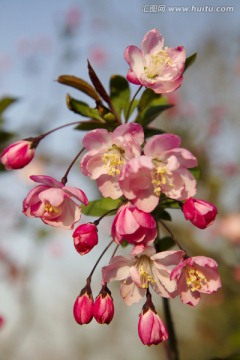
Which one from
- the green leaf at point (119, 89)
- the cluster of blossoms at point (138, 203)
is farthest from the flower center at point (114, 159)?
the green leaf at point (119, 89)

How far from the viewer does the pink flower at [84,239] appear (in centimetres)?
80

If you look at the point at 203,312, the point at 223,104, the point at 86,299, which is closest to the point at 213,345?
the point at 203,312

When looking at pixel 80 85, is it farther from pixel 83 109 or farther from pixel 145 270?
pixel 145 270

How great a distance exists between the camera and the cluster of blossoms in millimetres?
781

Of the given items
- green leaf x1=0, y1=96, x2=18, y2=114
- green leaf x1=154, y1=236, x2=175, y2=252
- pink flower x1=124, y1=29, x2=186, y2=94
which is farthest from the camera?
green leaf x1=0, y1=96, x2=18, y2=114

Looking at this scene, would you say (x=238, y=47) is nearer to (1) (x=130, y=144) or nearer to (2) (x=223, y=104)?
(2) (x=223, y=104)

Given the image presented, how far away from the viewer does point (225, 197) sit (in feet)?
12.5

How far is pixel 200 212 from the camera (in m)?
0.78

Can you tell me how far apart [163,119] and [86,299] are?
3362mm

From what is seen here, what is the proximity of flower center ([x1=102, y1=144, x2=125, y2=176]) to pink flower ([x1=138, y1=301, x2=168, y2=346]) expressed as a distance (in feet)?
0.91

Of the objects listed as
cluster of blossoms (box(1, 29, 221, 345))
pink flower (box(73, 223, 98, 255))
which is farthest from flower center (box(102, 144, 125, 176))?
pink flower (box(73, 223, 98, 255))

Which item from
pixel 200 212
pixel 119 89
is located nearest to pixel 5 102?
pixel 119 89

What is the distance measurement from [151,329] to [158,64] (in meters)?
0.52

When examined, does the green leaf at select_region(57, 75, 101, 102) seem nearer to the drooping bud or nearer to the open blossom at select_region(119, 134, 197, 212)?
the open blossom at select_region(119, 134, 197, 212)
